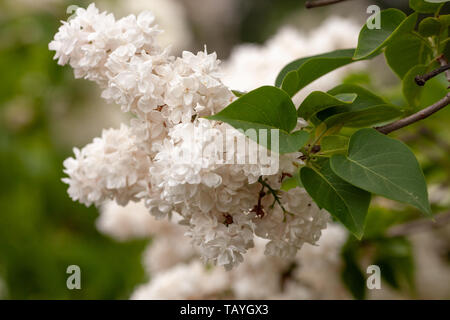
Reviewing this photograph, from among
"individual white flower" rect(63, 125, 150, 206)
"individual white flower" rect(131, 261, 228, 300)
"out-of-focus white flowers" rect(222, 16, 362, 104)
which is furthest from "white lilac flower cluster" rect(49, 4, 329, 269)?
"out-of-focus white flowers" rect(222, 16, 362, 104)

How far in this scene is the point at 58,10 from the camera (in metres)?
2.05

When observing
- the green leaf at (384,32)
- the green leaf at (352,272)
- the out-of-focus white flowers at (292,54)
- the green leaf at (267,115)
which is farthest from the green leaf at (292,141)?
the out-of-focus white flowers at (292,54)

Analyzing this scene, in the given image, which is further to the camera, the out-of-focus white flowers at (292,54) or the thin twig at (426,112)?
the out-of-focus white flowers at (292,54)

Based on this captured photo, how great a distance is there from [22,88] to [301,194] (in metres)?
1.67

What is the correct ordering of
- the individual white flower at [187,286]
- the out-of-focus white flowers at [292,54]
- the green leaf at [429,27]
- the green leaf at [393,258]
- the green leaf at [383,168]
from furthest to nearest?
the out-of-focus white flowers at [292,54] < the green leaf at [393,258] < the individual white flower at [187,286] < the green leaf at [429,27] < the green leaf at [383,168]

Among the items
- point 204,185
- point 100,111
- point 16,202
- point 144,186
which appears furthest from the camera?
point 100,111

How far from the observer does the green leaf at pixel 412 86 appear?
1.94ft

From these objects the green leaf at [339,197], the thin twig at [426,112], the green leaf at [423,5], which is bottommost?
the green leaf at [339,197]

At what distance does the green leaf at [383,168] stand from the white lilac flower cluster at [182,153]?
0.18 ft

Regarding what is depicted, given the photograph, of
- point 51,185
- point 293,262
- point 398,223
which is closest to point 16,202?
point 51,185

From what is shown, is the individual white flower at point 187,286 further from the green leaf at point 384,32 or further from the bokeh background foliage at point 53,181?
the green leaf at point 384,32

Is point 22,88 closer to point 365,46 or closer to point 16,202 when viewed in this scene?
point 16,202

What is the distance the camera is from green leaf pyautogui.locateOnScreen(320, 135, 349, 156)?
0.53 meters

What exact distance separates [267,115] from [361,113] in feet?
0.38
